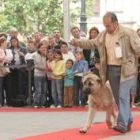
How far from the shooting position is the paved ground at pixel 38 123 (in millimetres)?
9805

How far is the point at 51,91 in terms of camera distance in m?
14.4

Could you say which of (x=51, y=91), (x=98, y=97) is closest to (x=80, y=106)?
(x=51, y=91)

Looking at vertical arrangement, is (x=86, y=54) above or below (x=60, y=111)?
above

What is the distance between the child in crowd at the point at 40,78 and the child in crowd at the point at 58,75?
249 millimetres

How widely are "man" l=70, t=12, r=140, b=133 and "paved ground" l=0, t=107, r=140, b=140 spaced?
48cm

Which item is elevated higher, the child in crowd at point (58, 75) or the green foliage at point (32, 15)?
the green foliage at point (32, 15)

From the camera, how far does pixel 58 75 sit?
1415 cm

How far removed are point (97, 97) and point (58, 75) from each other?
15.7 feet

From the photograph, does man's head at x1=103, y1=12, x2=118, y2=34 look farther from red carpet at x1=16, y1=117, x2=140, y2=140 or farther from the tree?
the tree

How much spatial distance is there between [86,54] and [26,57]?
5.28ft

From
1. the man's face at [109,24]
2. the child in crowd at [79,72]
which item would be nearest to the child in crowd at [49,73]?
the child in crowd at [79,72]

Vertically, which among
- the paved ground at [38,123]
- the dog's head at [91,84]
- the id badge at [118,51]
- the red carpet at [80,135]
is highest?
the id badge at [118,51]

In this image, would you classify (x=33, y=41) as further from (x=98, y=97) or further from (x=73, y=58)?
(x=98, y=97)

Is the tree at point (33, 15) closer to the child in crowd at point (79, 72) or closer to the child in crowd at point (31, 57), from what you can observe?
the child in crowd at point (31, 57)
